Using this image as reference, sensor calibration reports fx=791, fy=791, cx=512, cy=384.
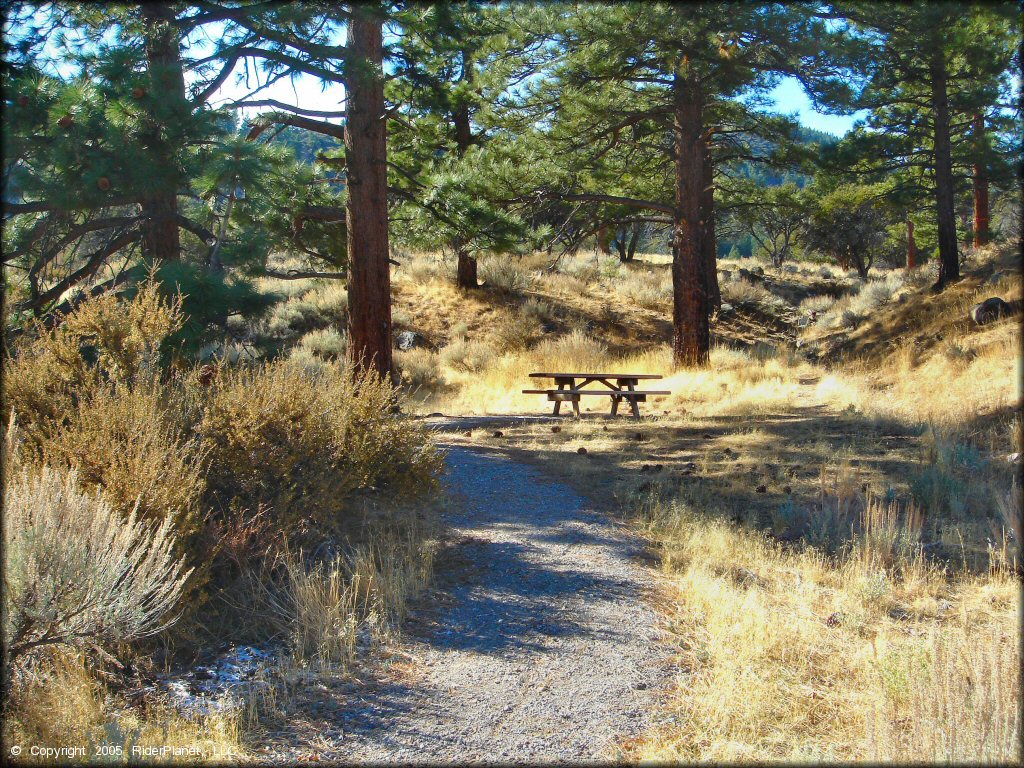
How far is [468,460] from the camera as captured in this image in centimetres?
853

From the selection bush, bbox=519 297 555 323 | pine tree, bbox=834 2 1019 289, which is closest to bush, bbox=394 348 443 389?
→ bush, bbox=519 297 555 323

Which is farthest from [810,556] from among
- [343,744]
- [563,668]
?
[343,744]

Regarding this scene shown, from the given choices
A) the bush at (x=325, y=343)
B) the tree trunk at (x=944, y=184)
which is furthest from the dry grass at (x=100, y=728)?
the tree trunk at (x=944, y=184)

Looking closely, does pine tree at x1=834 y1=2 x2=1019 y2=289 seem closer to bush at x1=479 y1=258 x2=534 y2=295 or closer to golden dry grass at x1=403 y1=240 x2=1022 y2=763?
golden dry grass at x1=403 y1=240 x2=1022 y2=763

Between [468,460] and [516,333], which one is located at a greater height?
[516,333]

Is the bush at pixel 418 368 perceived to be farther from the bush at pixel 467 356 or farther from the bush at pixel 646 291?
the bush at pixel 646 291

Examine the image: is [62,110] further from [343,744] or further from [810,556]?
[810,556]

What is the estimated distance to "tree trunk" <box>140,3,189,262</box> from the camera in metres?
7.33

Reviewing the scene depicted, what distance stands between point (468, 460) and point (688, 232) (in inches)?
301

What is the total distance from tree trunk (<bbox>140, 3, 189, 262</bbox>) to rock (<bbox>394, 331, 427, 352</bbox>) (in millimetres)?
10490

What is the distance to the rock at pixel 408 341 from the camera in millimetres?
19594

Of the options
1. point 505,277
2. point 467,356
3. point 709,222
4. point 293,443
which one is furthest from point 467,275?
point 293,443

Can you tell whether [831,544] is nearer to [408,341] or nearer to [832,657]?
[832,657]

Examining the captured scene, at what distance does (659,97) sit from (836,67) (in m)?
3.25
